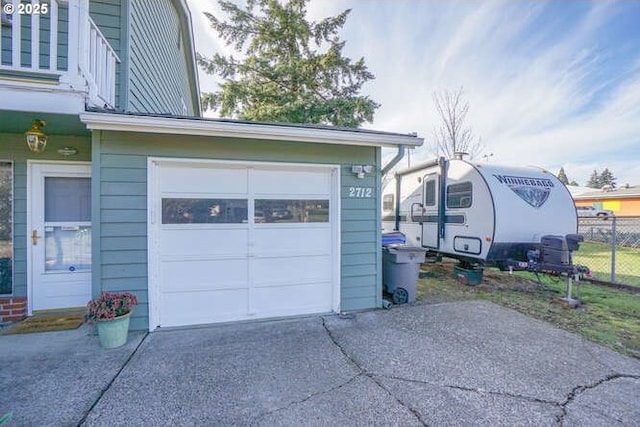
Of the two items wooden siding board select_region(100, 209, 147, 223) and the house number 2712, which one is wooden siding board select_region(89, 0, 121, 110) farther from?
the house number 2712

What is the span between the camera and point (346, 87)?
43.0 ft

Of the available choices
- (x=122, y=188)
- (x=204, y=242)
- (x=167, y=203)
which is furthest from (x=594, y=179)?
(x=122, y=188)

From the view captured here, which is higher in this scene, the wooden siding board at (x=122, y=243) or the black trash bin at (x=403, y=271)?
the wooden siding board at (x=122, y=243)

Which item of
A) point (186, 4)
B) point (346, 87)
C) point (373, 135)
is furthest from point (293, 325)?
point (346, 87)

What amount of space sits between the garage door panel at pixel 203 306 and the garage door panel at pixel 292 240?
0.71 m

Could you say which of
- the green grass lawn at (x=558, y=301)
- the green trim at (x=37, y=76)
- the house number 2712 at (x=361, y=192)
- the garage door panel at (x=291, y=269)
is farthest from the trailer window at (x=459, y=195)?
the green trim at (x=37, y=76)

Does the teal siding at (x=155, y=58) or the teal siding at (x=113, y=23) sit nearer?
the teal siding at (x=113, y=23)

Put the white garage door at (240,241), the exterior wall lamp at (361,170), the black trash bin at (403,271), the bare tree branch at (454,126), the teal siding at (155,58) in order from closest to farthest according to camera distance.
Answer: the white garage door at (240,241)
the exterior wall lamp at (361,170)
the teal siding at (155,58)
the black trash bin at (403,271)
the bare tree branch at (454,126)

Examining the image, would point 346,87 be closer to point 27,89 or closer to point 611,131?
point 27,89

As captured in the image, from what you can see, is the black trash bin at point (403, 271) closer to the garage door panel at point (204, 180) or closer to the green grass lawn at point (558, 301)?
the green grass lawn at point (558, 301)

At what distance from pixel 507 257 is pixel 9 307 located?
8.15m

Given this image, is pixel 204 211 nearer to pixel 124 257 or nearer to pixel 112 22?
pixel 124 257

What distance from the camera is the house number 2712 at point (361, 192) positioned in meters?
4.63

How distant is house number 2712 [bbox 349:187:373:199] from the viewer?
463 centimetres
